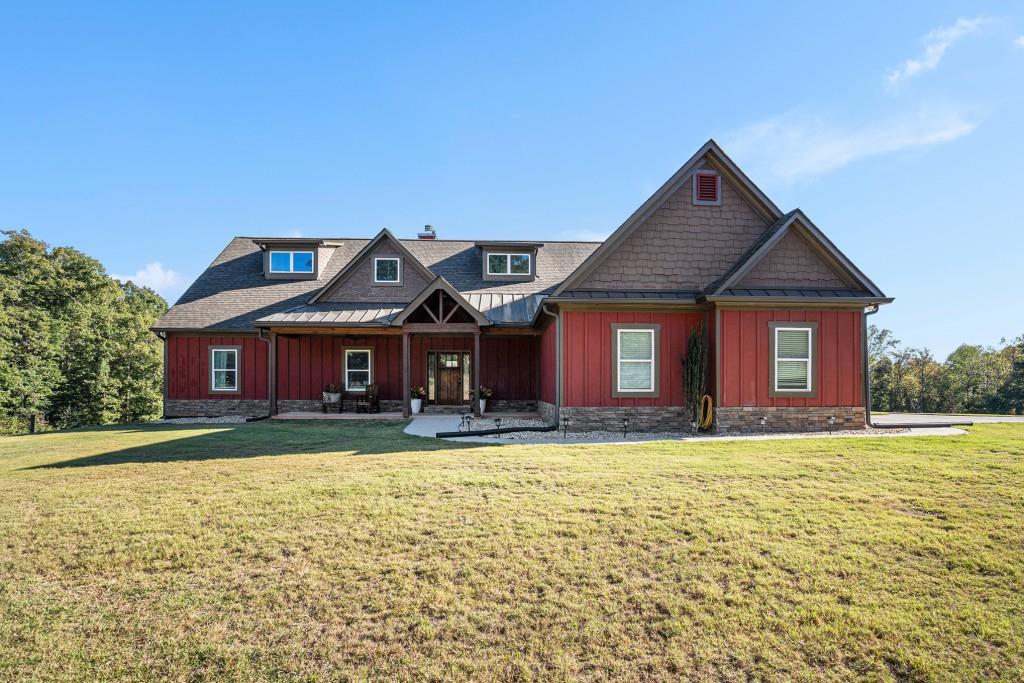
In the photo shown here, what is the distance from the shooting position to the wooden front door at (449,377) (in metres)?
18.8

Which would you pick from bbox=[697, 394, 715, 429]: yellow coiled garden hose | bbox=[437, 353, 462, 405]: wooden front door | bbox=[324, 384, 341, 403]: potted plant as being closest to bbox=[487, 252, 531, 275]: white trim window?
bbox=[437, 353, 462, 405]: wooden front door

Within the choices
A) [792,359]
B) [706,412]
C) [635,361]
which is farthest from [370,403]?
[792,359]

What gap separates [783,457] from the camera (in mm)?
8430

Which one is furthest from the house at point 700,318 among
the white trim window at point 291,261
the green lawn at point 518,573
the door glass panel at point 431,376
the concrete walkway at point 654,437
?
the green lawn at point 518,573

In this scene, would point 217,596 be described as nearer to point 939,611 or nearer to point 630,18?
point 939,611

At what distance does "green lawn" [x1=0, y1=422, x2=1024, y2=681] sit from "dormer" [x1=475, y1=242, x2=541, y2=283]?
1321cm

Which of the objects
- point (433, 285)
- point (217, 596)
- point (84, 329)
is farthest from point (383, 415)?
point (84, 329)

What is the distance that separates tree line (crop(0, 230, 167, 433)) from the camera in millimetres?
25641

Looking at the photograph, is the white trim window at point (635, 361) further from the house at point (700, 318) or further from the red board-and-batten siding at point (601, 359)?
the red board-and-batten siding at point (601, 359)

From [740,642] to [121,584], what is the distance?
4.71 metres

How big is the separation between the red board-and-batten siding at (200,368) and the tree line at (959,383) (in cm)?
3676

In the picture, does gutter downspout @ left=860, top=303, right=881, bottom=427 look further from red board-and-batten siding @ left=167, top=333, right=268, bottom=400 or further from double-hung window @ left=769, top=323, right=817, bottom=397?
red board-and-batten siding @ left=167, top=333, right=268, bottom=400

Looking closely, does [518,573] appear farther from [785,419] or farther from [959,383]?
[959,383]

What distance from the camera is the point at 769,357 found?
12.4m
